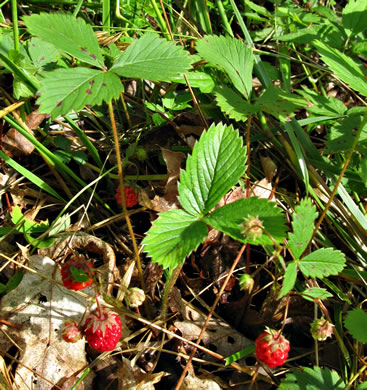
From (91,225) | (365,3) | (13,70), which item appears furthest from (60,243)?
(365,3)

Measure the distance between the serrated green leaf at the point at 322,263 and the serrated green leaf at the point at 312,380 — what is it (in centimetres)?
35

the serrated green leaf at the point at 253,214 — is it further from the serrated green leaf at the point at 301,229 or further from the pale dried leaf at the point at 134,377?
the pale dried leaf at the point at 134,377

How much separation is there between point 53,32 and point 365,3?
1.72 meters

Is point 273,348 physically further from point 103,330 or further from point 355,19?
point 355,19

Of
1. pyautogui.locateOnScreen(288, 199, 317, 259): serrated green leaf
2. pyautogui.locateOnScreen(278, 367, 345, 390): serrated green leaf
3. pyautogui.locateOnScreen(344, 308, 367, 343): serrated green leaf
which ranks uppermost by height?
pyautogui.locateOnScreen(288, 199, 317, 259): serrated green leaf

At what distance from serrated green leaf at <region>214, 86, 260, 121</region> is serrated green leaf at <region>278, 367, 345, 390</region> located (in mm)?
943

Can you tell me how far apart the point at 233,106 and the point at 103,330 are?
3.20ft

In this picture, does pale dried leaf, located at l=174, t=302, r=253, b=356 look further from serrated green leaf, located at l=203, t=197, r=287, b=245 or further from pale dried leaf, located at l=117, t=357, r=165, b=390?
serrated green leaf, located at l=203, t=197, r=287, b=245

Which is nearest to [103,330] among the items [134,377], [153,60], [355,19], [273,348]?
[134,377]

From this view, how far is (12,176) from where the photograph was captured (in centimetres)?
186

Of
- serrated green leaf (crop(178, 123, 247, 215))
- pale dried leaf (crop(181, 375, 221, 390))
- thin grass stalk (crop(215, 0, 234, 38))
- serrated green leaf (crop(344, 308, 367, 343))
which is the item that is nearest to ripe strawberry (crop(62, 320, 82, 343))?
pale dried leaf (crop(181, 375, 221, 390))

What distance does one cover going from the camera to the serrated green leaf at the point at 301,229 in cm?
137

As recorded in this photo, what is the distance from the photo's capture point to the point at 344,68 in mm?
1818

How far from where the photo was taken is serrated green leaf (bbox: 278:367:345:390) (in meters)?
1.42
